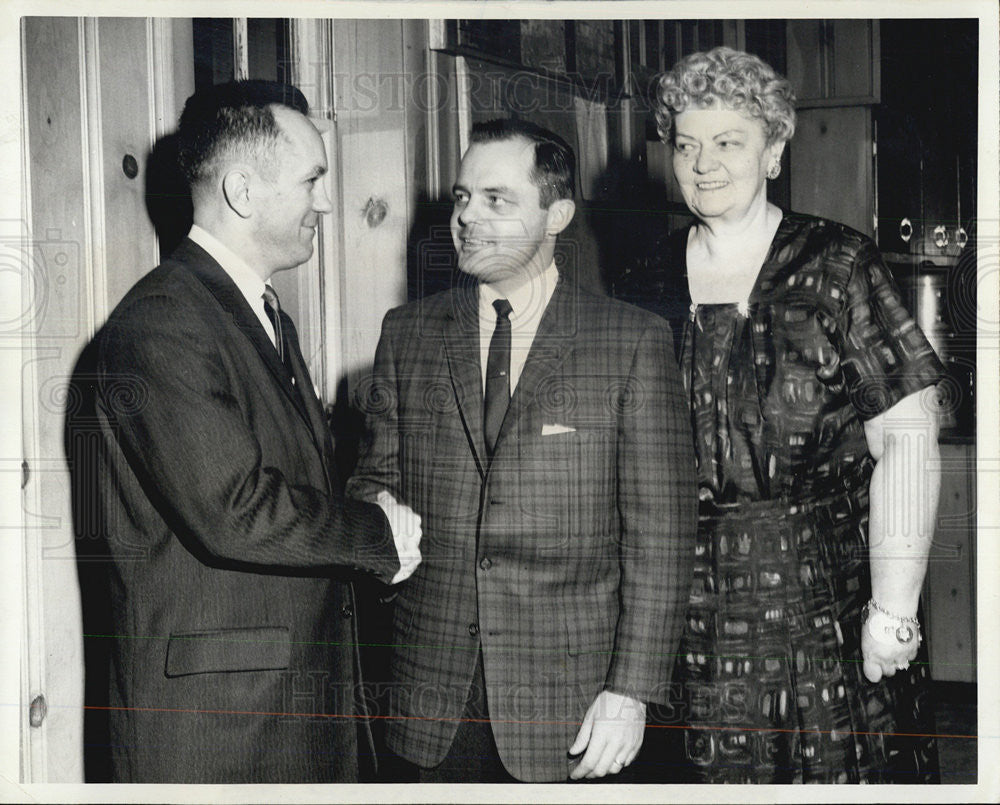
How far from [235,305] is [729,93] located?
1.08 meters

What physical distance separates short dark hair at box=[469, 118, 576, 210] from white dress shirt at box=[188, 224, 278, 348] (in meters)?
0.52

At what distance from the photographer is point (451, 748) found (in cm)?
208

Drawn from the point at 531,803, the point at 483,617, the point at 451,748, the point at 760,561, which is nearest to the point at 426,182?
the point at 483,617

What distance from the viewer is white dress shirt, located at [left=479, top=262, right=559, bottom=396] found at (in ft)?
6.74

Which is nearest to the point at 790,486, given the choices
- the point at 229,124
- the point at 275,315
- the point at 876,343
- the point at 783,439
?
the point at 783,439

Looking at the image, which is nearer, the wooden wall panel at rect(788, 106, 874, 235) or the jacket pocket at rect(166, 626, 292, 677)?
the jacket pocket at rect(166, 626, 292, 677)

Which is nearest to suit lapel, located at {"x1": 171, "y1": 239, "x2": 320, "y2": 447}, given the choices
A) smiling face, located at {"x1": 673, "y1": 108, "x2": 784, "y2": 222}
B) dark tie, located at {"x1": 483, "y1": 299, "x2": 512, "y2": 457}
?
dark tie, located at {"x1": 483, "y1": 299, "x2": 512, "y2": 457}

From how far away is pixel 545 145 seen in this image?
6.77 ft

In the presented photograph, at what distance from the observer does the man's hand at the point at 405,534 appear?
2055 millimetres

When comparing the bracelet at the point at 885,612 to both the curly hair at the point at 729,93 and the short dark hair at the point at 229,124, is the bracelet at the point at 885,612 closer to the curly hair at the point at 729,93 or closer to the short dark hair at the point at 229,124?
the curly hair at the point at 729,93

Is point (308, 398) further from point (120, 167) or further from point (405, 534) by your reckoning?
point (120, 167)

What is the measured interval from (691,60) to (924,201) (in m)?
0.57

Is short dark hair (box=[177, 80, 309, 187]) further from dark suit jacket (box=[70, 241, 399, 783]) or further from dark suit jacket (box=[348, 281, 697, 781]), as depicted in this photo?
dark suit jacket (box=[348, 281, 697, 781])

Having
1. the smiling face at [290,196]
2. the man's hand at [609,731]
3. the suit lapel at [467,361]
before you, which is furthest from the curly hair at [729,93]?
the man's hand at [609,731]
